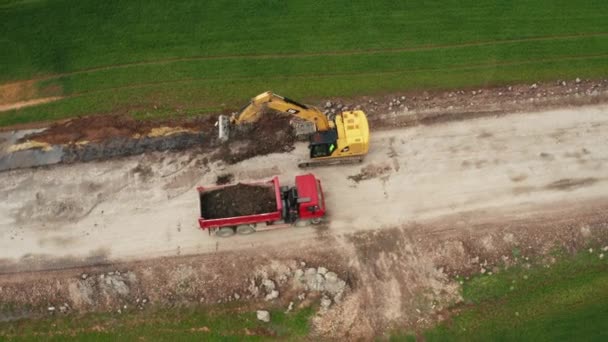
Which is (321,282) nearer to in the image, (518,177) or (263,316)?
(263,316)

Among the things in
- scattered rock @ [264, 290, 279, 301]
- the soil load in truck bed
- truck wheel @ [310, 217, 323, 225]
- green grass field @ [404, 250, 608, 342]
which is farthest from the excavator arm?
green grass field @ [404, 250, 608, 342]

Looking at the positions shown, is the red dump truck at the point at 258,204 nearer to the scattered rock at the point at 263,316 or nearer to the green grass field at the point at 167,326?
the scattered rock at the point at 263,316

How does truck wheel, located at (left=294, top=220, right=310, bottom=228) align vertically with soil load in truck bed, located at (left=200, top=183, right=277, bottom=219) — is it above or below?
below

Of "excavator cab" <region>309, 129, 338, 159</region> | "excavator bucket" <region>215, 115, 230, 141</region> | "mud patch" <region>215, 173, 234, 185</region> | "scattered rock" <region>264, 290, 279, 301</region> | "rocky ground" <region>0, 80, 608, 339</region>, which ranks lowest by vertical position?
"scattered rock" <region>264, 290, 279, 301</region>

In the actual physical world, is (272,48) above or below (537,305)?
above

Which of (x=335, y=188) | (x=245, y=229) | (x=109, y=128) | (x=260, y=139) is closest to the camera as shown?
(x=245, y=229)

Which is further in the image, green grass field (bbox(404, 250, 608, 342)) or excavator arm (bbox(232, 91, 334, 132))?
excavator arm (bbox(232, 91, 334, 132))

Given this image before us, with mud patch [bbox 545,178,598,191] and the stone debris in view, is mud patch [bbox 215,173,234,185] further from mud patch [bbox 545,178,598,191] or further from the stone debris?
mud patch [bbox 545,178,598,191]

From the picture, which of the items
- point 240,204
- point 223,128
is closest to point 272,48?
point 223,128

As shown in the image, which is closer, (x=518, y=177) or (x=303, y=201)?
(x=303, y=201)
